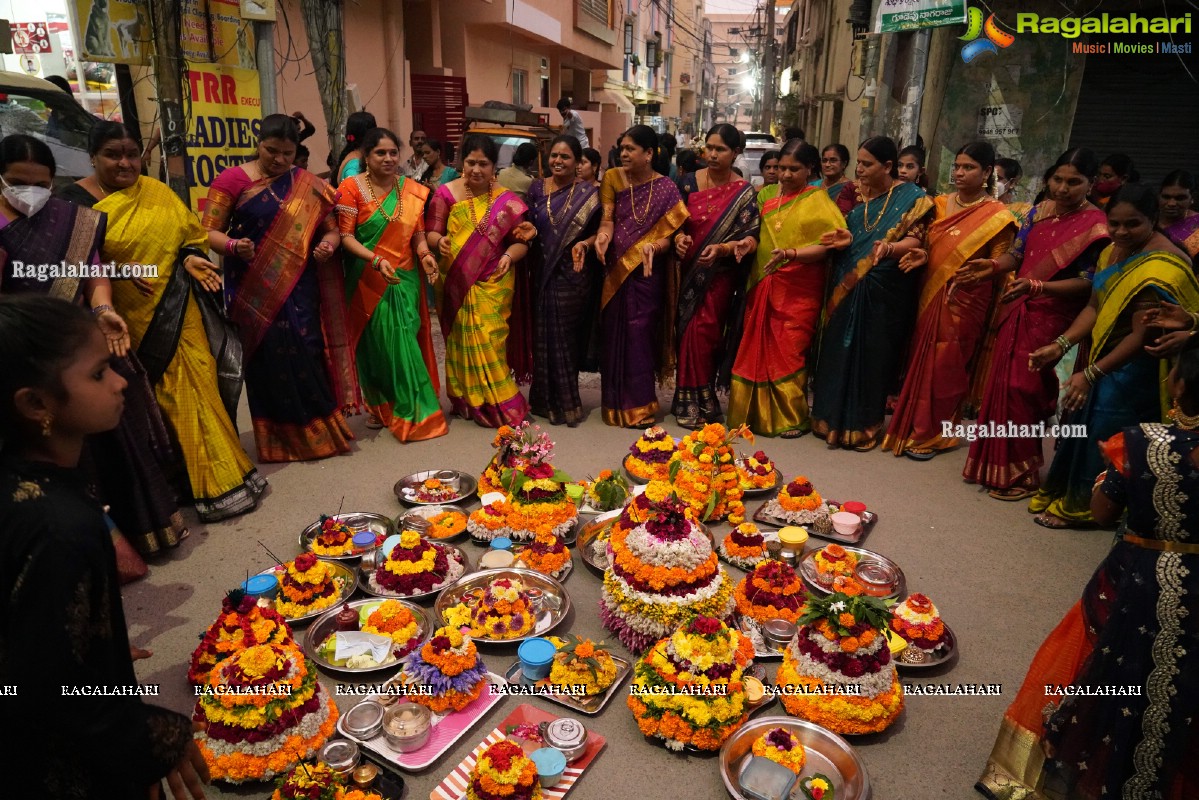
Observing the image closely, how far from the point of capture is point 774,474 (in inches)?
189

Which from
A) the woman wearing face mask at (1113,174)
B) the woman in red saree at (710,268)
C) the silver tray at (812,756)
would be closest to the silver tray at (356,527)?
the silver tray at (812,756)

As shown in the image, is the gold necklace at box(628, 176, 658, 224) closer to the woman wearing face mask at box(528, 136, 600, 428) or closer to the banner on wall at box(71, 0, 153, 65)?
the woman wearing face mask at box(528, 136, 600, 428)

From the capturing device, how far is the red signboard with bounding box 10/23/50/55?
9.94 meters

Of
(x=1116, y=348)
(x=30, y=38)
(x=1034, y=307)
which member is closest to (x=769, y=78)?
(x=30, y=38)

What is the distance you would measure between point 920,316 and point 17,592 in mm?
5210

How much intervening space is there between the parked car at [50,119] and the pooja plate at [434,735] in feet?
20.9

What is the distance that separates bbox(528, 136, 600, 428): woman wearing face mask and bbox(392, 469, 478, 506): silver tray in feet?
3.95

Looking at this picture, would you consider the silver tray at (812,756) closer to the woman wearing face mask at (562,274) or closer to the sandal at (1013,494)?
the sandal at (1013,494)

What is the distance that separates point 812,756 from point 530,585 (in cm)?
153

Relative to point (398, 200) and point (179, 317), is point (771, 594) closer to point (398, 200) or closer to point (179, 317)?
point (179, 317)

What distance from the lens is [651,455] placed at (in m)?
4.72

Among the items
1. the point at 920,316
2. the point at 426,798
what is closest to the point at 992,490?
the point at 920,316

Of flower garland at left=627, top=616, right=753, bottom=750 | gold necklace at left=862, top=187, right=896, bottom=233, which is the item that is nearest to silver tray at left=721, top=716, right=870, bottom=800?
flower garland at left=627, top=616, right=753, bottom=750

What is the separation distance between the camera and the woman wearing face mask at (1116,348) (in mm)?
3596
